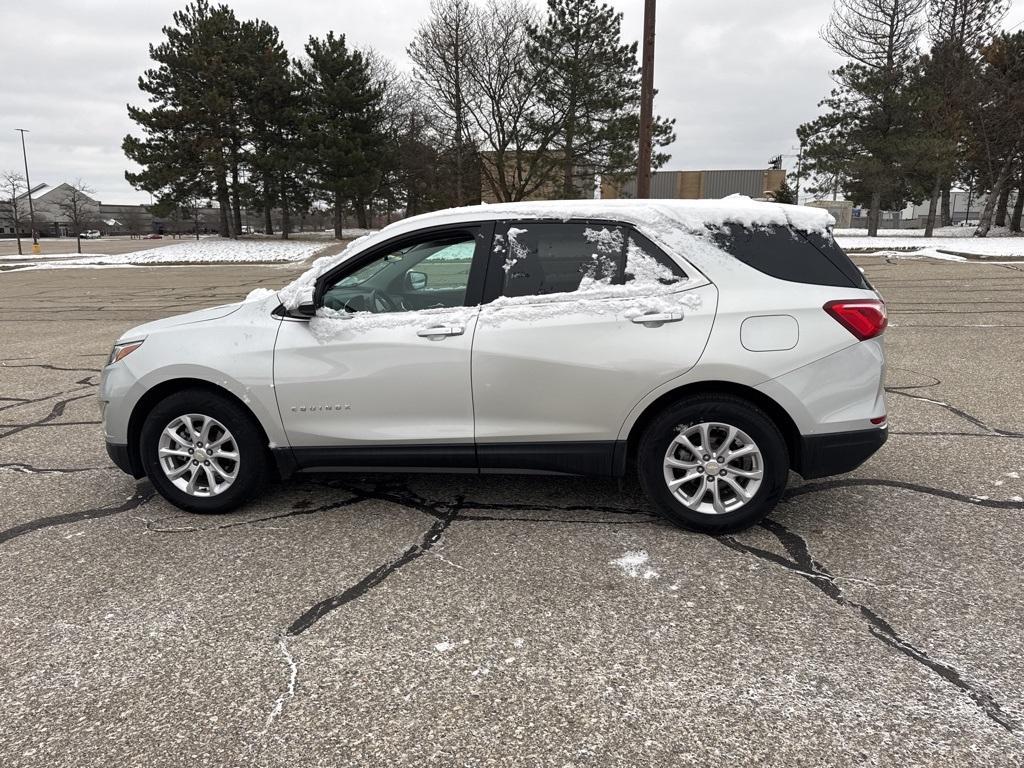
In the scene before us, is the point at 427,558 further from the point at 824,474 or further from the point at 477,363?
the point at 824,474

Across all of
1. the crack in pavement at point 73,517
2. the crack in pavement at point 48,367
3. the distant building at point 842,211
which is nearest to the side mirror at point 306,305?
the crack in pavement at point 73,517

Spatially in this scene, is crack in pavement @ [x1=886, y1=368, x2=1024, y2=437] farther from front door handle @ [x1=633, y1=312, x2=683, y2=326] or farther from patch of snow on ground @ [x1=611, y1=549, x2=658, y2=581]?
patch of snow on ground @ [x1=611, y1=549, x2=658, y2=581]

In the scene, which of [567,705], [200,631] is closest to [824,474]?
[567,705]

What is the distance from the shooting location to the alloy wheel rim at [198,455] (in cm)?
373

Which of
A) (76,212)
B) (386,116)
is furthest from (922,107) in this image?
(76,212)

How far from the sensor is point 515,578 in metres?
3.12

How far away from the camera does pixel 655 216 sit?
3.52 m

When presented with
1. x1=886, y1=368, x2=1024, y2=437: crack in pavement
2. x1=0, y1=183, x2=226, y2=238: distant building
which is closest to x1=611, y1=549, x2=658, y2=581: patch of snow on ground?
x1=886, y1=368, x2=1024, y2=437: crack in pavement

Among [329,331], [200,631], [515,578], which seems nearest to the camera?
[200,631]

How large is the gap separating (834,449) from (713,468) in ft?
1.95

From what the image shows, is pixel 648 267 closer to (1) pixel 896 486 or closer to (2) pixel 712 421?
(2) pixel 712 421

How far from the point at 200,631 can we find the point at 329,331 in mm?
1570

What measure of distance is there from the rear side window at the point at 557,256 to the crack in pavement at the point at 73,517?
256cm

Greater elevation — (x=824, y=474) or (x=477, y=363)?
(x=477, y=363)
